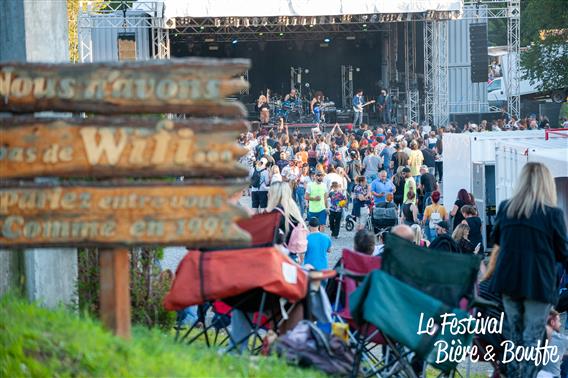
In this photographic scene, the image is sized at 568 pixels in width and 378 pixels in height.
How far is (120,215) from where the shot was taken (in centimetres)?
687

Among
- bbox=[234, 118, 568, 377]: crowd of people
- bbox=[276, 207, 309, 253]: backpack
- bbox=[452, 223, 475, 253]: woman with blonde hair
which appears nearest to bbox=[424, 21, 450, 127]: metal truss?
bbox=[234, 118, 568, 377]: crowd of people

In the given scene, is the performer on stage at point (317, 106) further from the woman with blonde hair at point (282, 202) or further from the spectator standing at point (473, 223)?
the woman with blonde hair at point (282, 202)

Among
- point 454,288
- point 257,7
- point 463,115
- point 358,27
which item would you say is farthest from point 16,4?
point 358,27

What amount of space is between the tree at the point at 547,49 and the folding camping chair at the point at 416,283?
38.9 metres

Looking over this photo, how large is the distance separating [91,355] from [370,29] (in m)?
38.3

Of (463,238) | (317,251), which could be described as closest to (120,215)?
(317,251)

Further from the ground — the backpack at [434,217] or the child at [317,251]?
the child at [317,251]

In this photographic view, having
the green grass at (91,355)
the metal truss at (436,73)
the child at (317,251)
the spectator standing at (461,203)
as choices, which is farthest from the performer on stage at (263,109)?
the green grass at (91,355)

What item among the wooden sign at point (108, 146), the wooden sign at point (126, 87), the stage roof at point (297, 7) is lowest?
the wooden sign at point (108, 146)

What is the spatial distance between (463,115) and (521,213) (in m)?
32.3

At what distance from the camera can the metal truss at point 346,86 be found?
46906 millimetres

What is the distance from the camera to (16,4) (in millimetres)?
9023

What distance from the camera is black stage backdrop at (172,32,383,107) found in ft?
155

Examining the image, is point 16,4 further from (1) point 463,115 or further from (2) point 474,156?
(1) point 463,115
